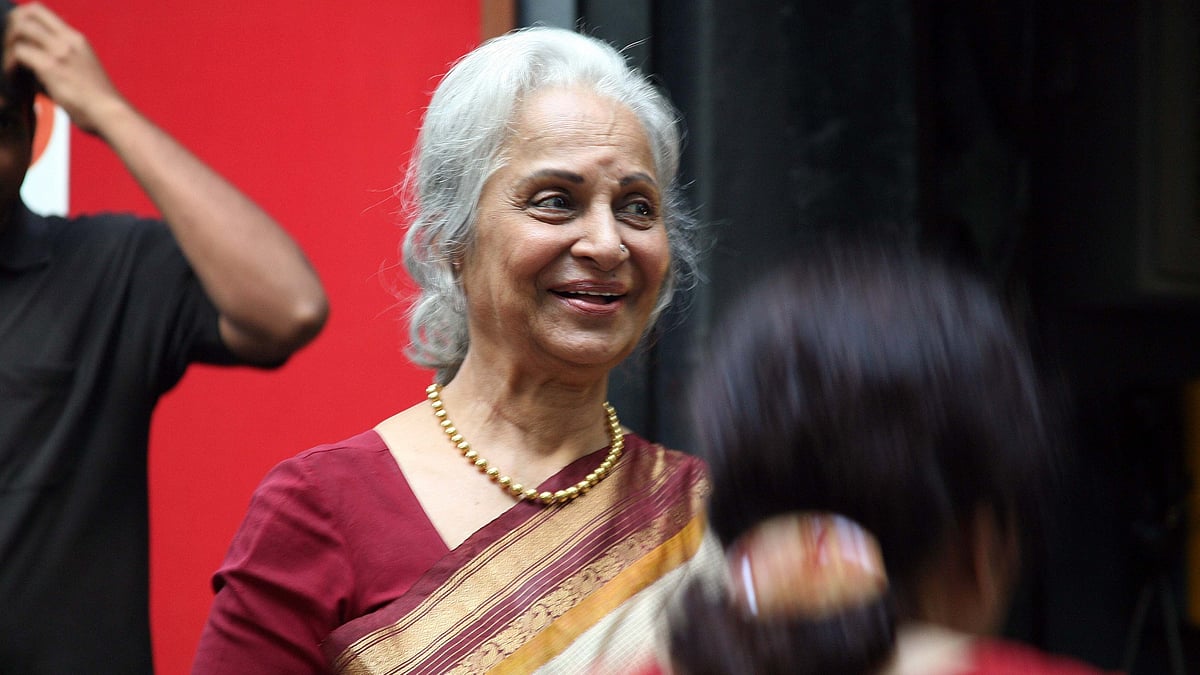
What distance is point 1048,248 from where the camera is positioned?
3.46 m

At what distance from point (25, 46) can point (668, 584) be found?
3.98 ft

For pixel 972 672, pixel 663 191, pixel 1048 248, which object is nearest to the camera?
pixel 972 672

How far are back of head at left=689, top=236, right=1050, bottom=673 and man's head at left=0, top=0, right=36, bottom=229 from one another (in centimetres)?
137

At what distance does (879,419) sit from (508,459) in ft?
4.06

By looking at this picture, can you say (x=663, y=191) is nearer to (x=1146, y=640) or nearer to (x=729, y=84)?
(x=729, y=84)

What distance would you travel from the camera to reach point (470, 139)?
7.00 ft

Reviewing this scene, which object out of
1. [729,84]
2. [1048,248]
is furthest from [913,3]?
[1048,248]

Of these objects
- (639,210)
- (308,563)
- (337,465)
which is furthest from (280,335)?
(639,210)

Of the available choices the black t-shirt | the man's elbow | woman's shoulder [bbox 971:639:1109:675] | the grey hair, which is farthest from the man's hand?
woman's shoulder [bbox 971:639:1109:675]

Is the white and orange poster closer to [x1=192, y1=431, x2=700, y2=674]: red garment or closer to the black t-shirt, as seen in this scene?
the black t-shirt

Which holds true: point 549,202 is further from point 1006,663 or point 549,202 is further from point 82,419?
Answer: point 1006,663

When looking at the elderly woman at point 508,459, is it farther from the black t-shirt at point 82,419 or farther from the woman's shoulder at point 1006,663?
the woman's shoulder at point 1006,663

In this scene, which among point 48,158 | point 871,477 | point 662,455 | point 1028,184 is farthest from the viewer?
point 1028,184

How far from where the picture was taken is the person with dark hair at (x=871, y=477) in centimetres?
92
